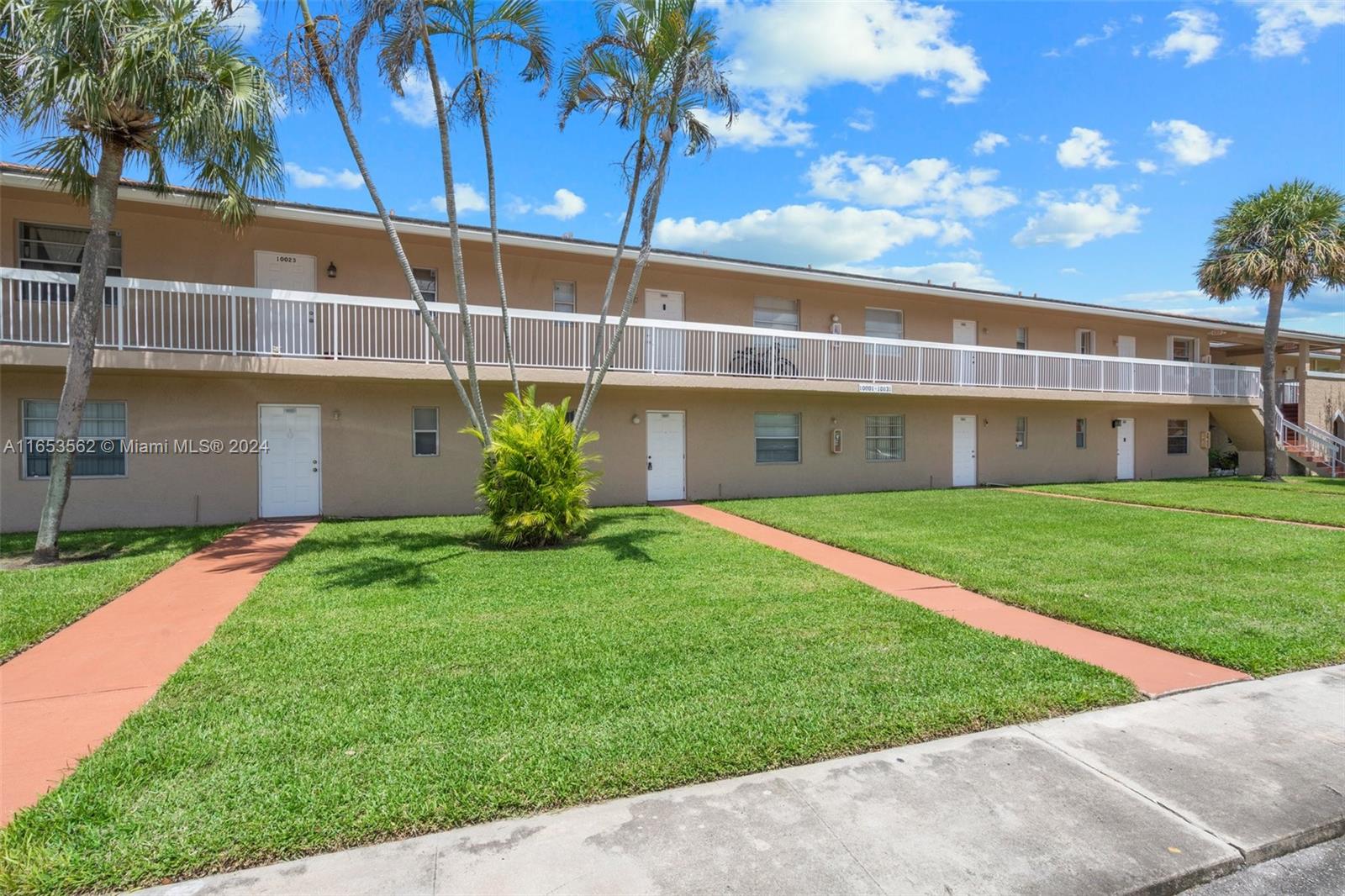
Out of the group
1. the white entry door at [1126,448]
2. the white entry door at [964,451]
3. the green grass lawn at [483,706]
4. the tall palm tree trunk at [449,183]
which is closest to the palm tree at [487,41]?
the tall palm tree trunk at [449,183]

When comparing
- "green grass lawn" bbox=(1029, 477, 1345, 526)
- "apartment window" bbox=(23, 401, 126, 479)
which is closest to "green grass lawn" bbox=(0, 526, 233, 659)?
"apartment window" bbox=(23, 401, 126, 479)

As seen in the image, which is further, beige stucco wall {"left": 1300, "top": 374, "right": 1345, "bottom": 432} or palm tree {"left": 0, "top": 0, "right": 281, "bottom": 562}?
beige stucco wall {"left": 1300, "top": 374, "right": 1345, "bottom": 432}

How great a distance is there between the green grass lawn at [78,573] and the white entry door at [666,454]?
27.2ft

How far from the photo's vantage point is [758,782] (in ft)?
11.2

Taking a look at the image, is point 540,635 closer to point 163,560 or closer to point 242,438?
point 163,560

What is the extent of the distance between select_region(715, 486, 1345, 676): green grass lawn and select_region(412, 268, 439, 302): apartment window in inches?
302

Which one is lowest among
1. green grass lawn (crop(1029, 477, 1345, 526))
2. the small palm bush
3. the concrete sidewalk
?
the concrete sidewalk

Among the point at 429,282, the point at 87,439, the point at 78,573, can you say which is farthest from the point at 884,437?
the point at 87,439

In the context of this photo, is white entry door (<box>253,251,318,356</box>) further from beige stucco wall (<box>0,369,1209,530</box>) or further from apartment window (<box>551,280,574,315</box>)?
apartment window (<box>551,280,574,315</box>)

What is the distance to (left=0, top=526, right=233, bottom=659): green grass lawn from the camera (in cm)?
601

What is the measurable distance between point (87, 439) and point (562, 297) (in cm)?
898

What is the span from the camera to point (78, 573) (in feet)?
25.7

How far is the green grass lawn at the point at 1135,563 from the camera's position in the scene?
577 centimetres

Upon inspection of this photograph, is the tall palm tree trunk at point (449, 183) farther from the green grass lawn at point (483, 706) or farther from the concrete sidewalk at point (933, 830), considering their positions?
the concrete sidewalk at point (933, 830)
